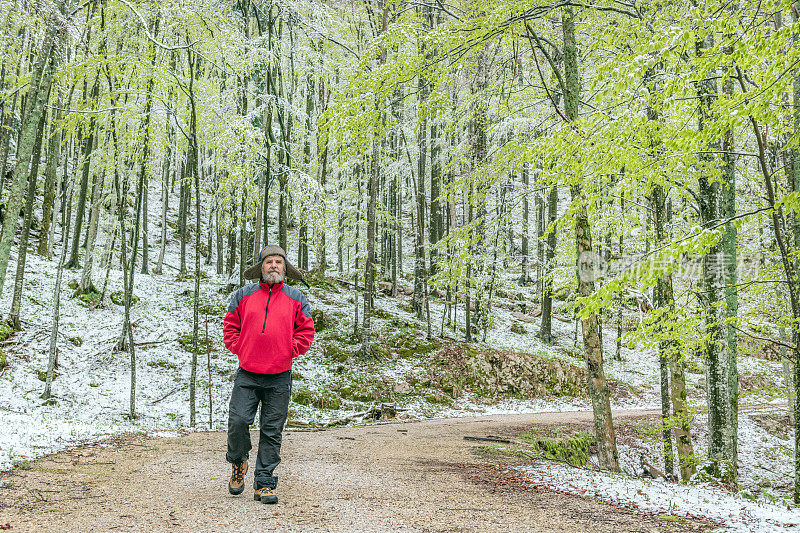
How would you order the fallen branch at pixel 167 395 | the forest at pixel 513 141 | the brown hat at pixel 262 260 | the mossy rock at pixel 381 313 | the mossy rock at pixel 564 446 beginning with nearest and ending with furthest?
1. the brown hat at pixel 262 260
2. the forest at pixel 513 141
3. the mossy rock at pixel 564 446
4. the fallen branch at pixel 167 395
5. the mossy rock at pixel 381 313

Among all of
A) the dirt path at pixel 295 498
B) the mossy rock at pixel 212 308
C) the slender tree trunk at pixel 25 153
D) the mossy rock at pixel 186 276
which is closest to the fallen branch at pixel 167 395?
the mossy rock at pixel 212 308

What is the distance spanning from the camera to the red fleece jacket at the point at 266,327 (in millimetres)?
3730

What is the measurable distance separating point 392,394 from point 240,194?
7595 millimetres

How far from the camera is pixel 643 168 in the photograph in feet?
15.4

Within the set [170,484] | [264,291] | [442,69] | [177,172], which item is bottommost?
[170,484]

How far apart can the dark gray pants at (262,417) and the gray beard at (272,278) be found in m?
0.78

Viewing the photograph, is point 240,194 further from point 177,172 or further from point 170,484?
point 177,172

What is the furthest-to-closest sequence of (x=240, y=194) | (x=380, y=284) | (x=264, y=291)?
(x=380, y=284) < (x=240, y=194) < (x=264, y=291)

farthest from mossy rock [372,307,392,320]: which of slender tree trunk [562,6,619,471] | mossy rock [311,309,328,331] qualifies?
slender tree trunk [562,6,619,471]

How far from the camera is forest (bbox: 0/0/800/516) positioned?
4.44 metres

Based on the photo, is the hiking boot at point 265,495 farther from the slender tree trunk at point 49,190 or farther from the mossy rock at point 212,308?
the slender tree trunk at point 49,190

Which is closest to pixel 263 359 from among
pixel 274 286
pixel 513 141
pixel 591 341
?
pixel 274 286

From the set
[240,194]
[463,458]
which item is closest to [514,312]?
[240,194]

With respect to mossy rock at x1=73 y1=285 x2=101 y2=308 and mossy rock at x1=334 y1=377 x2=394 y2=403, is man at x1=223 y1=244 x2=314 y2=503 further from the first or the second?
mossy rock at x1=73 y1=285 x2=101 y2=308
